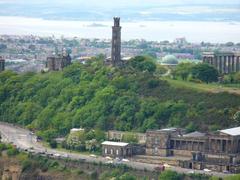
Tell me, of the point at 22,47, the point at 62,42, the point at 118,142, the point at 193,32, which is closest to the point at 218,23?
the point at 193,32

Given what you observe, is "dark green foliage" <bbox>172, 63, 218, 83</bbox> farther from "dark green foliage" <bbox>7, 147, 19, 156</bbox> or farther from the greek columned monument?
"dark green foliage" <bbox>7, 147, 19, 156</bbox>

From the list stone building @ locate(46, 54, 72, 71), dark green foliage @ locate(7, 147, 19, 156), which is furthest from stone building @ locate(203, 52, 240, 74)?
dark green foliage @ locate(7, 147, 19, 156)

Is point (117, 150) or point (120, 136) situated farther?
point (120, 136)

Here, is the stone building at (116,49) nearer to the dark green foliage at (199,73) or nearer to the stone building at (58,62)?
the dark green foliage at (199,73)

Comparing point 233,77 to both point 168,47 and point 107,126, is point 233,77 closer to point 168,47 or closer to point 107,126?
point 107,126

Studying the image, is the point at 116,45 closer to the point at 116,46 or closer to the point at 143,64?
the point at 116,46

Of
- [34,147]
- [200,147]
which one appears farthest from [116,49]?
[200,147]
